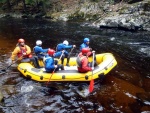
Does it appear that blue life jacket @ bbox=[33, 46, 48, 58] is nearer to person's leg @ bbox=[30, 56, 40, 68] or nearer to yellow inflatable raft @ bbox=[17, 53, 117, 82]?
person's leg @ bbox=[30, 56, 40, 68]

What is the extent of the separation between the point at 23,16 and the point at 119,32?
17.6m

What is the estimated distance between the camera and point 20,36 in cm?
2100

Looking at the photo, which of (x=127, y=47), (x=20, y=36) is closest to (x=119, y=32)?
(x=127, y=47)

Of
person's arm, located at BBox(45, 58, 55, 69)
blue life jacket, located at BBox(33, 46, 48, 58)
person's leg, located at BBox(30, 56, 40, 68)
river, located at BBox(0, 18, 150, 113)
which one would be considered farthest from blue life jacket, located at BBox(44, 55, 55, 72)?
blue life jacket, located at BBox(33, 46, 48, 58)

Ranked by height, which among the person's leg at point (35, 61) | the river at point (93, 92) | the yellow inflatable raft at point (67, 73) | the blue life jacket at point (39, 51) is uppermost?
the blue life jacket at point (39, 51)

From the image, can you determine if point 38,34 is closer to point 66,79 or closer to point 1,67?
point 1,67

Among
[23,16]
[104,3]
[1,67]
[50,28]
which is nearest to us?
[1,67]

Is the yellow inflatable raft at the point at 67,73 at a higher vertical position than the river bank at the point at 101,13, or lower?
lower

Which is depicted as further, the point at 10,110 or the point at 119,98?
the point at 119,98

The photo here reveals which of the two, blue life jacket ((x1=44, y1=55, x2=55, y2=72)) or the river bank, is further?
the river bank

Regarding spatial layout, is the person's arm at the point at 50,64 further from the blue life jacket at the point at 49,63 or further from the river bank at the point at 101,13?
the river bank at the point at 101,13

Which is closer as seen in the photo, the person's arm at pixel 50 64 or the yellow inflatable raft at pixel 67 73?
the yellow inflatable raft at pixel 67 73

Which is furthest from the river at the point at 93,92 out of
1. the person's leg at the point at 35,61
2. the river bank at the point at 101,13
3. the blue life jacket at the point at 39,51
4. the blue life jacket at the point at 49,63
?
the river bank at the point at 101,13

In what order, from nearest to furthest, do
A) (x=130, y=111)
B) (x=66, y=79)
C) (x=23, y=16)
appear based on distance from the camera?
(x=130, y=111)
(x=66, y=79)
(x=23, y=16)
